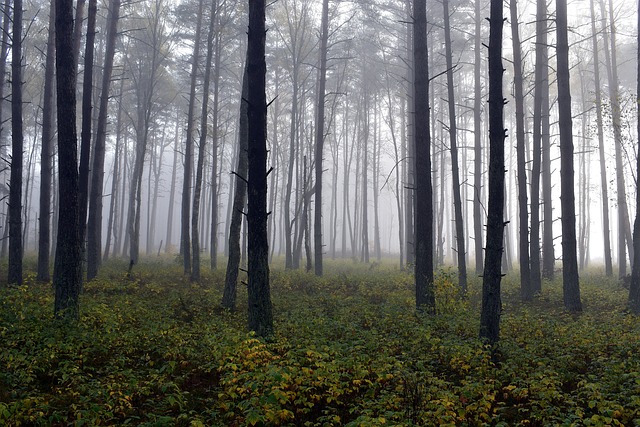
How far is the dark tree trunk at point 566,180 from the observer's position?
1262cm

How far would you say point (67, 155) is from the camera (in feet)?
30.1

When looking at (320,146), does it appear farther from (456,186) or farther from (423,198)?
(423,198)

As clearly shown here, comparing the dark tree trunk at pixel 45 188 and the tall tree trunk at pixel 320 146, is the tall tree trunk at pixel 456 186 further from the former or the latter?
the dark tree trunk at pixel 45 188

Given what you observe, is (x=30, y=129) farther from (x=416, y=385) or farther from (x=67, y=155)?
(x=416, y=385)

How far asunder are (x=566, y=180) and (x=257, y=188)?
30.9 feet

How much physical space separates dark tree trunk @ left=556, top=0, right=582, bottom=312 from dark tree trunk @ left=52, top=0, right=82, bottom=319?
12108mm

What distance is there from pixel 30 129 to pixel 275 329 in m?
33.5

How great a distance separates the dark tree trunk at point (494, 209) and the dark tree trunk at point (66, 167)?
7810 mm

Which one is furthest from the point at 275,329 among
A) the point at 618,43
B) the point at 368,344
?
the point at 618,43

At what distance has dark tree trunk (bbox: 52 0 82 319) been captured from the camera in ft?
30.0

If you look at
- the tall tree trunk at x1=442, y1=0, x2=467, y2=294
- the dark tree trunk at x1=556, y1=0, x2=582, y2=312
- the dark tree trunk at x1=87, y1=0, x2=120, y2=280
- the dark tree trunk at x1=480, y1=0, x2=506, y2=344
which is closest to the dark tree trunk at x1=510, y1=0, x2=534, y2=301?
the dark tree trunk at x1=556, y1=0, x2=582, y2=312

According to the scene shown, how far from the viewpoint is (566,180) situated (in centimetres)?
1304

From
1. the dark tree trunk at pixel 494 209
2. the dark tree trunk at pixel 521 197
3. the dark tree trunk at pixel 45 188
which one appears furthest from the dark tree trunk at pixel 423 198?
the dark tree trunk at pixel 45 188

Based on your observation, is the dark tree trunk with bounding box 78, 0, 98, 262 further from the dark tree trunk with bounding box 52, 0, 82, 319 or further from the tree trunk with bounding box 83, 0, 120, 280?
the dark tree trunk with bounding box 52, 0, 82, 319
